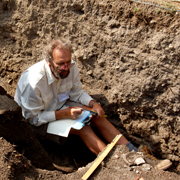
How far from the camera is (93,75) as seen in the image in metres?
3.81

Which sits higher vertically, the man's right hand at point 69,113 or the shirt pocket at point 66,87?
the shirt pocket at point 66,87

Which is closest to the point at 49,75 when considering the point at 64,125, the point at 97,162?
the point at 64,125

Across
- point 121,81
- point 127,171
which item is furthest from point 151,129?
point 127,171

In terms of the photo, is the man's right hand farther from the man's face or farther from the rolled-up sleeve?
the man's face

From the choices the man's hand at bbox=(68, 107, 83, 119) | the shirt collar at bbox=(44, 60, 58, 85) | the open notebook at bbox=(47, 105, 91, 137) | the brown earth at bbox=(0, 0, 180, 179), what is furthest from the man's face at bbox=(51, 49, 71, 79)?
the brown earth at bbox=(0, 0, 180, 179)

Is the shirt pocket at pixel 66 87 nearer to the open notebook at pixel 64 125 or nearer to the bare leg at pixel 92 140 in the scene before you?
the open notebook at pixel 64 125

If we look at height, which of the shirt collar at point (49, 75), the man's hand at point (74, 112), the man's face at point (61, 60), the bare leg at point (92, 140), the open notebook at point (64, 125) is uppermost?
the man's face at point (61, 60)

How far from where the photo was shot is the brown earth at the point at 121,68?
3.11 m

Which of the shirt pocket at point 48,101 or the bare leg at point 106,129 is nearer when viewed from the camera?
the shirt pocket at point 48,101

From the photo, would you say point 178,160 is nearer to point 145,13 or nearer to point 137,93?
point 137,93

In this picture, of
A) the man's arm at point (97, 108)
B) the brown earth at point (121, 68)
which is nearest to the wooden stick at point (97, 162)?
the brown earth at point (121, 68)

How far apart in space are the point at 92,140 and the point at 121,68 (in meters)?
1.26

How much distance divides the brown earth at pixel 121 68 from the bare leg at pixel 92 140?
A: 0.32 metres

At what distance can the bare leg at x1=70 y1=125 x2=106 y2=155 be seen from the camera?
2.90 meters
